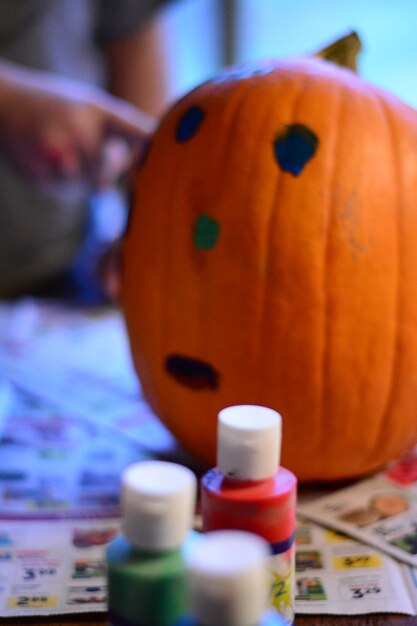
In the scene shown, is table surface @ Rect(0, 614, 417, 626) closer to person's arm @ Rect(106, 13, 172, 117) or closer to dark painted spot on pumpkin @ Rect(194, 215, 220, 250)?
dark painted spot on pumpkin @ Rect(194, 215, 220, 250)

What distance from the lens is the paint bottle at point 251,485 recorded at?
1.20ft

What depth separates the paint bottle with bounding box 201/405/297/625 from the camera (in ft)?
1.20

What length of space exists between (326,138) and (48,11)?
100 centimetres

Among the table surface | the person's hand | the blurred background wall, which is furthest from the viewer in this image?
the blurred background wall

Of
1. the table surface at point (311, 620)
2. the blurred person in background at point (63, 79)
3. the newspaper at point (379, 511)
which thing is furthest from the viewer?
the blurred person in background at point (63, 79)

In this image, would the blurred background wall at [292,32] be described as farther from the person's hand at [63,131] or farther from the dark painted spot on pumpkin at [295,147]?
the dark painted spot on pumpkin at [295,147]

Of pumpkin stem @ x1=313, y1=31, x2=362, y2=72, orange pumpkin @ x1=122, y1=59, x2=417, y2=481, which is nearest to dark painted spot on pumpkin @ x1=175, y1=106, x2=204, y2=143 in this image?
orange pumpkin @ x1=122, y1=59, x2=417, y2=481

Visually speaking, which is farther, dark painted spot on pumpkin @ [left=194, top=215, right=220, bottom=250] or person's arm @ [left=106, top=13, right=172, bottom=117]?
person's arm @ [left=106, top=13, right=172, bottom=117]

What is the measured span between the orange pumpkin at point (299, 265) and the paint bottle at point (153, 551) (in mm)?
301

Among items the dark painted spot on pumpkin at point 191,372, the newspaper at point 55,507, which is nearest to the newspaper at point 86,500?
the newspaper at point 55,507

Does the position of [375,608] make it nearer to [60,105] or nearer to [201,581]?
[201,581]

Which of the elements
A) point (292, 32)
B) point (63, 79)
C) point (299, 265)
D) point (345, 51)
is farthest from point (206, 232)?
point (292, 32)

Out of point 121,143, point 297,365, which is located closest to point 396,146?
point 297,365

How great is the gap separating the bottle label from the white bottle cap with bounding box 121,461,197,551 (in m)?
0.11
